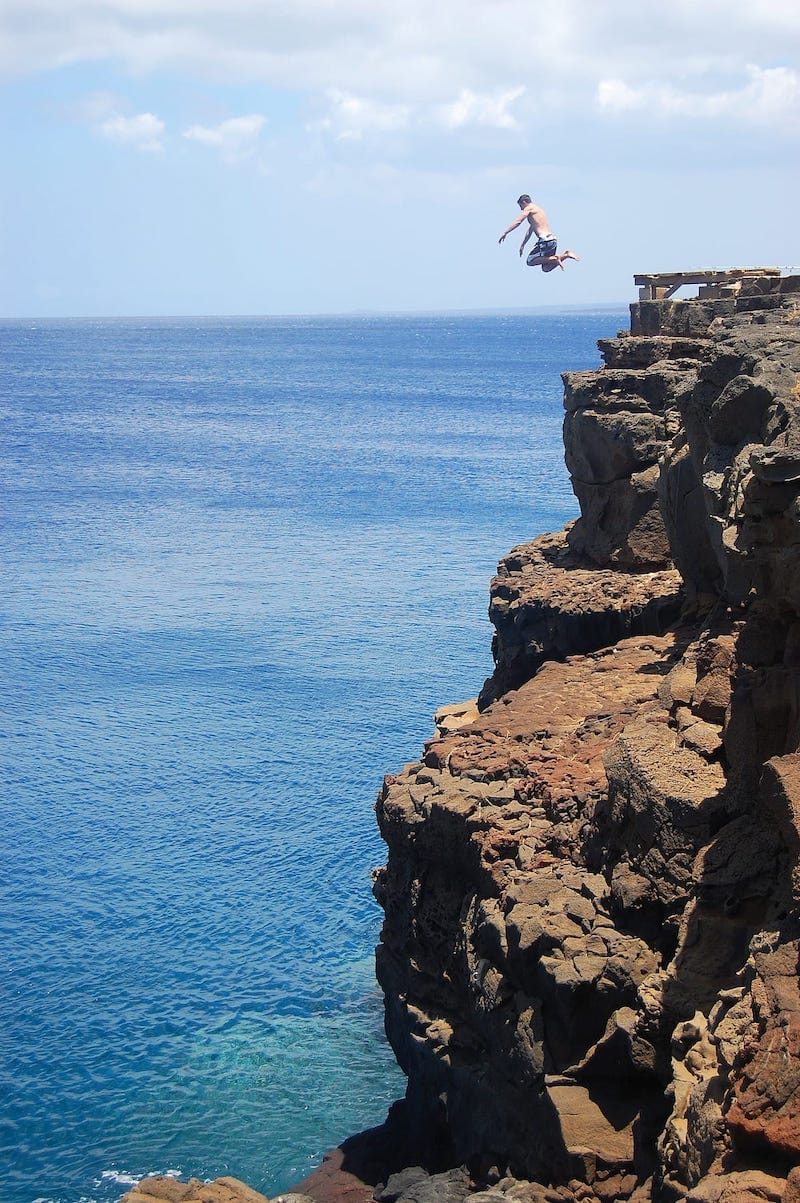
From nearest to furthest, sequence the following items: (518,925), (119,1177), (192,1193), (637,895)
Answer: (637,895), (518,925), (192,1193), (119,1177)

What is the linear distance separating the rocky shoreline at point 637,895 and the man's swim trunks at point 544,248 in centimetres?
593

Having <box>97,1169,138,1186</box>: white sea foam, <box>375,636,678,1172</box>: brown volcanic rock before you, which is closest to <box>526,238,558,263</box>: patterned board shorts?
<box>375,636,678,1172</box>: brown volcanic rock

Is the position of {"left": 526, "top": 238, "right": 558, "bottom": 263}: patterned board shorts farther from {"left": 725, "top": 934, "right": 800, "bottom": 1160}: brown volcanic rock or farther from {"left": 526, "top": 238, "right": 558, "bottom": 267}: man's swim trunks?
{"left": 725, "top": 934, "right": 800, "bottom": 1160}: brown volcanic rock

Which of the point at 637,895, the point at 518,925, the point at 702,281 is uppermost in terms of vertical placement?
the point at 702,281

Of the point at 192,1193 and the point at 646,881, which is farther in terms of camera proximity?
the point at 192,1193

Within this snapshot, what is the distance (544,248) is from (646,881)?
15394 millimetres

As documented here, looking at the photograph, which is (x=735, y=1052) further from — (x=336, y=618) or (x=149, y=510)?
(x=149, y=510)

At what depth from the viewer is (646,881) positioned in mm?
11789

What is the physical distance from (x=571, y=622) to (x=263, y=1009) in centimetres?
722

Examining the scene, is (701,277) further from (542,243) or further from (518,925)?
(518,925)

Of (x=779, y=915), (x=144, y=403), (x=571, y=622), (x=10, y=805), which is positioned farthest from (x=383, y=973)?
(x=144, y=403)

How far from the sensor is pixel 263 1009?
2031cm

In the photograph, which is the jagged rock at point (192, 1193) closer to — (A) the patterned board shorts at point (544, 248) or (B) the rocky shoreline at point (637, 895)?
(B) the rocky shoreline at point (637, 895)

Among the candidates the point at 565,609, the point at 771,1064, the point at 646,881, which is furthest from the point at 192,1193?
the point at 565,609
